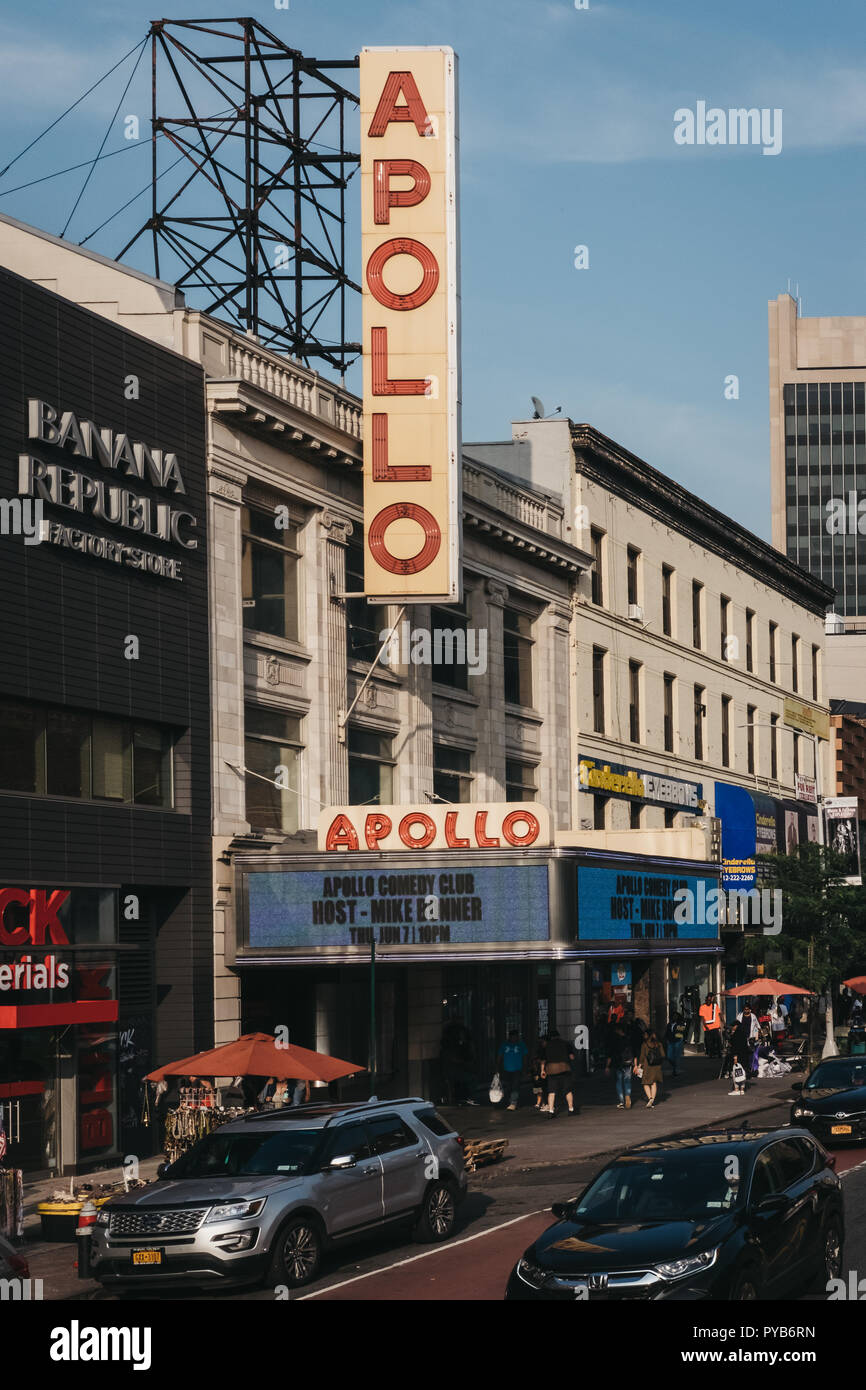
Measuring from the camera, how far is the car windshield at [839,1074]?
34.0 meters

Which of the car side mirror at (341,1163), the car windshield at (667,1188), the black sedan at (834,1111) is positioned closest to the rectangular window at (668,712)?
the black sedan at (834,1111)

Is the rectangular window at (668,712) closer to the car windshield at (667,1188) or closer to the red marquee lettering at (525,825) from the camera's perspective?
the red marquee lettering at (525,825)

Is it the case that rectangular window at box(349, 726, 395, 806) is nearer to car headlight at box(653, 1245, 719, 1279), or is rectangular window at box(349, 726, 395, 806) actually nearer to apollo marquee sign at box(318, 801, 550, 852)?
apollo marquee sign at box(318, 801, 550, 852)

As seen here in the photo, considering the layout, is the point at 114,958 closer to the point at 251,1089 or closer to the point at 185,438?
the point at 251,1089

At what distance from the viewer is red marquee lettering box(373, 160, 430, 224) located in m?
38.0

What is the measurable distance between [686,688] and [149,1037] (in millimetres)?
32617

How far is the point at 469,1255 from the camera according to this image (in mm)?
20984

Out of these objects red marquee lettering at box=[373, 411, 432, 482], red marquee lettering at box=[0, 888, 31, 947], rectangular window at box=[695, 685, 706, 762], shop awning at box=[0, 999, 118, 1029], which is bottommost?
shop awning at box=[0, 999, 118, 1029]

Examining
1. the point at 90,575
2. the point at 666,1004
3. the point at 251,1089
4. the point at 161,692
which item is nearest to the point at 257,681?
the point at 161,692

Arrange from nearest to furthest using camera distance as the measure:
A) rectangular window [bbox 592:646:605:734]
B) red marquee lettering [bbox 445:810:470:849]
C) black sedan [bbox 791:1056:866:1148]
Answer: black sedan [bbox 791:1056:866:1148]
red marquee lettering [bbox 445:810:470:849]
rectangular window [bbox 592:646:605:734]

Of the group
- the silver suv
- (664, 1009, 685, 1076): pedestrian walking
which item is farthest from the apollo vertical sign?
the silver suv

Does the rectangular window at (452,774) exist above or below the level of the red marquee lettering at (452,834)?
above

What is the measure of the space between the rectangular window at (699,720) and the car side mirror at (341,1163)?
Answer: 140 feet

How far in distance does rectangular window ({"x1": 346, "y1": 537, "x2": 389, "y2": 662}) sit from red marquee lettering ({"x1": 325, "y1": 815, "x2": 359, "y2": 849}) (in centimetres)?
547
